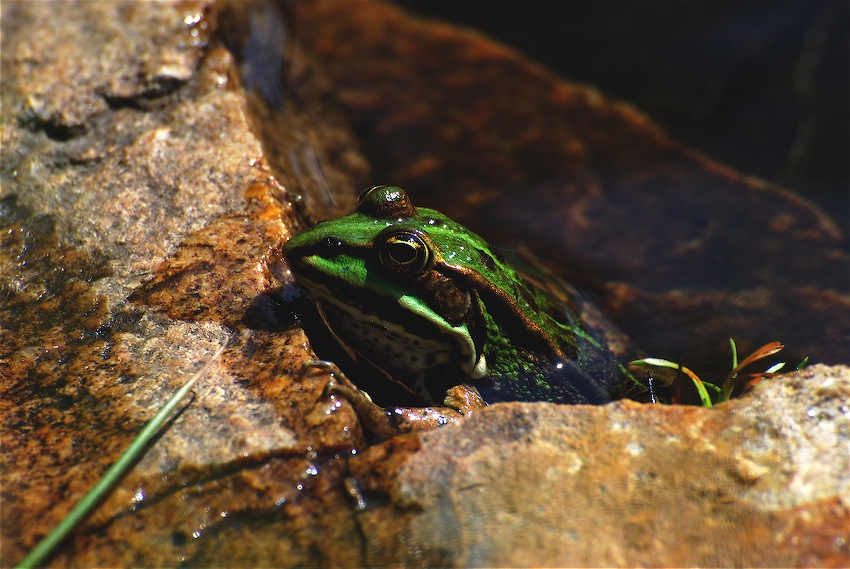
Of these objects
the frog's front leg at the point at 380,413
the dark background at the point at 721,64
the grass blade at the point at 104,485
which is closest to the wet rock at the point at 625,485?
the frog's front leg at the point at 380,413

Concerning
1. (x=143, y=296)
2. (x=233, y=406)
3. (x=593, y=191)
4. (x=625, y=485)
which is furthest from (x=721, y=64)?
(x=233, y=406)

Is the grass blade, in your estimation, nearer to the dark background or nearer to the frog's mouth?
the frog's mouth

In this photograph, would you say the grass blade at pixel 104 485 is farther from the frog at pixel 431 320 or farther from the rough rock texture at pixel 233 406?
the frog at pixel 431 320

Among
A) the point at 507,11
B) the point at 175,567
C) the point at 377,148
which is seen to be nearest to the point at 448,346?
the point at 175,567

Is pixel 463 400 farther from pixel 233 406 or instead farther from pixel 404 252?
pixel 233 406

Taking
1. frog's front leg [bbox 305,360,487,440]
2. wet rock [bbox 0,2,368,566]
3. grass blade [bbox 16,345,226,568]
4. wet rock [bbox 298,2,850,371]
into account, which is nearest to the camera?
grass blade [bbox 16,345,226,568]

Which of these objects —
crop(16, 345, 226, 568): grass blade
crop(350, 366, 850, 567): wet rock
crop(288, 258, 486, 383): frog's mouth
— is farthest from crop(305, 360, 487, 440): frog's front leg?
crop(16, 345, 226, 568): grass blade
